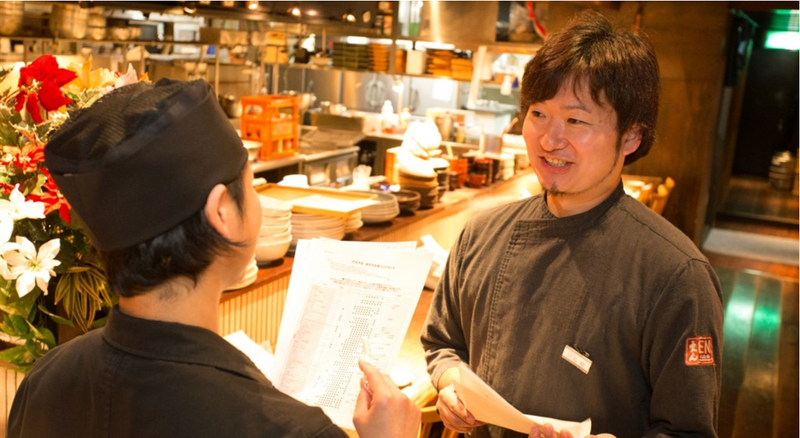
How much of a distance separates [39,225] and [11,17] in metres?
4.36

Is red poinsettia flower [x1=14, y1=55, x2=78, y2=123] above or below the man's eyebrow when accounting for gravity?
below

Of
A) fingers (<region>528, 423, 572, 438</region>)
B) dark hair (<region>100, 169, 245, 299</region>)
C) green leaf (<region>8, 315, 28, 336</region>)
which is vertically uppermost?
dark hair (<region>100, 169, 245, 299</region>)

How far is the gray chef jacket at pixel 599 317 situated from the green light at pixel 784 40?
12853 millimetres

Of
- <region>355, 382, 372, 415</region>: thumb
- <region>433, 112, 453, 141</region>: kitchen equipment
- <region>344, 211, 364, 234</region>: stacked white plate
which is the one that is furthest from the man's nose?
<region>433, 112, 453, 141</region>: kitchen equipment

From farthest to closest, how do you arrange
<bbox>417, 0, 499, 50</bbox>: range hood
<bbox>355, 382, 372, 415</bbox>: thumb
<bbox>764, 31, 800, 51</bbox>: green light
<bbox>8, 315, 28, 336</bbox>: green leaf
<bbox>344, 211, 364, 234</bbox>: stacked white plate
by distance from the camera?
<bbox>764, 31, 800, 51</bbox>: green light → <bbox>417, 0, 499, 50</bbox>: range hood → <bbox>344, 211, 364, 234</bbox>: stacked white plate → <bbox>8, 315, 28, 336</bbox>: green leaf → <bbox>355, 382, 372, 415</bbox>: thumb

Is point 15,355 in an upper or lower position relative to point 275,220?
lower

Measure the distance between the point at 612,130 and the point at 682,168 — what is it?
555cm

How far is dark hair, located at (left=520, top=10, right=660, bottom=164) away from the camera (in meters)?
1.57

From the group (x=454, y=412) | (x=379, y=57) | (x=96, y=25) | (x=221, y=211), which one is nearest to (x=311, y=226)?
(x=454, y=412)

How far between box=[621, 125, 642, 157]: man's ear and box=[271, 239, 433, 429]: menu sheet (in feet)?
1.68

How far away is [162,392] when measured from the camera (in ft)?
3.11

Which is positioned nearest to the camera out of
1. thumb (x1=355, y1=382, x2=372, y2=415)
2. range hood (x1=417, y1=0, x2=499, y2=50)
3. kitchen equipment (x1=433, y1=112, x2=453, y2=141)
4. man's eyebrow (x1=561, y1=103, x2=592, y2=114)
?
thumb (x1=355, y1=382, x2=372, y2=415)

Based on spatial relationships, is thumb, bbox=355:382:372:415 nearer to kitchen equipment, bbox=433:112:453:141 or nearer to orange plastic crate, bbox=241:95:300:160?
orange plastic crate, bbox=241:95:300:160

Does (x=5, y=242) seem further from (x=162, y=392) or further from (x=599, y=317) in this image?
(x=599, y=317)
